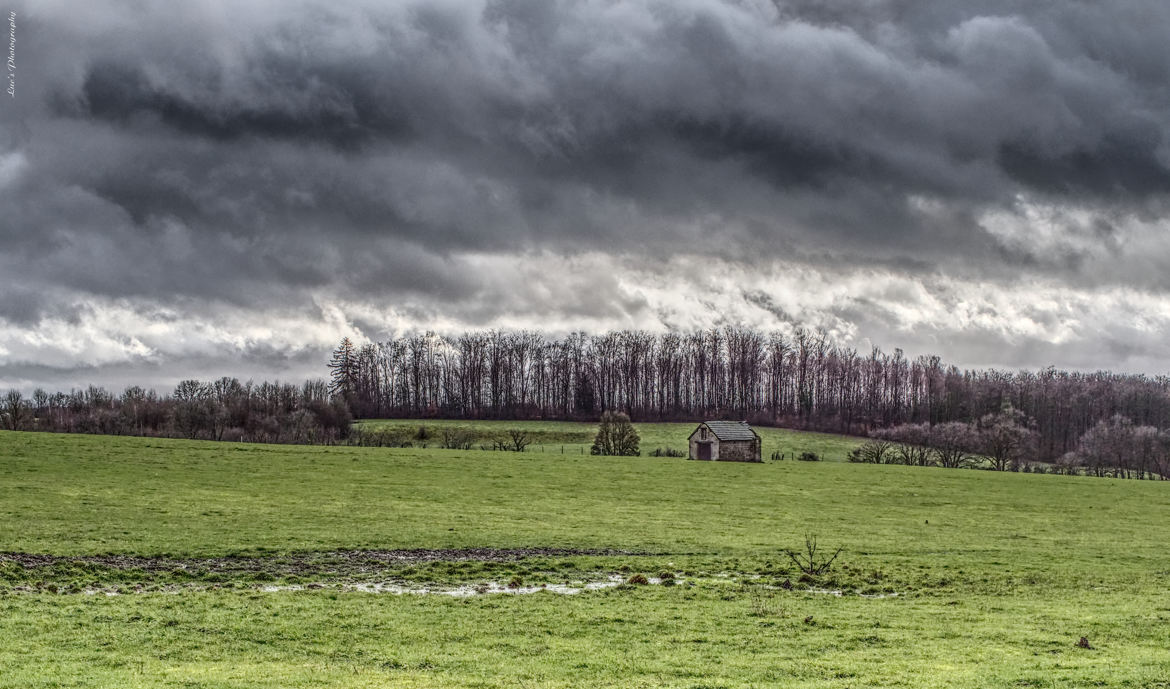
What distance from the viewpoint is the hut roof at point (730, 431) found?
95250 millimetres

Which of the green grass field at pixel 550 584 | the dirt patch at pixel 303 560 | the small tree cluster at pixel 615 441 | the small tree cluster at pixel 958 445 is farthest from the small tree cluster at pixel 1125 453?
the dirt patch at pixel 303 560

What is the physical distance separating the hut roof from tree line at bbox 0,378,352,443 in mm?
40612

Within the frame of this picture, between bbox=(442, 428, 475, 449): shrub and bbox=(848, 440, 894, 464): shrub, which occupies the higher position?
bbox=(442, 428, 475, 449): shrub

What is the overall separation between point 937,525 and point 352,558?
29.5 metres

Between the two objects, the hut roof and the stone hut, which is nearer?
the stone hut

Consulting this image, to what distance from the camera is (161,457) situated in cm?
6381

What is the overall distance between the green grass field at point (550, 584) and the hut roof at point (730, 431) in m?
35.5

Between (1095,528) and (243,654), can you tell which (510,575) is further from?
(1095,528)

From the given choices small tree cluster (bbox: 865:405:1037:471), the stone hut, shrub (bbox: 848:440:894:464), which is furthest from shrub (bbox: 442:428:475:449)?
small tree cluster (bbox: 865:405:1037:471)

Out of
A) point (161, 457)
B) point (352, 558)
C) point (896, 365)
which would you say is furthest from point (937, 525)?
point (896, 365)

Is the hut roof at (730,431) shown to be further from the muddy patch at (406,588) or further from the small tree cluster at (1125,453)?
the muddy patch at (406,588)

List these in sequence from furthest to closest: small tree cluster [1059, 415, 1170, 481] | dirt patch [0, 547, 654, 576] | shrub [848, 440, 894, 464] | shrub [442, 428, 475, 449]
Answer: small tree cluster [1059, 415, 1170, 481]
shrub [442, 428, 475, 449]
shrub [848, 440, 894, 464]
dirt patch [0, 547, 654, 576]

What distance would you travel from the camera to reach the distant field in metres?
117

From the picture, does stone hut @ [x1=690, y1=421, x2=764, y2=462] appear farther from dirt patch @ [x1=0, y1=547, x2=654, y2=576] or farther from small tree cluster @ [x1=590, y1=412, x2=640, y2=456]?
dirt patch @ [x1=0, y1=547, x2=654, y2=576]
